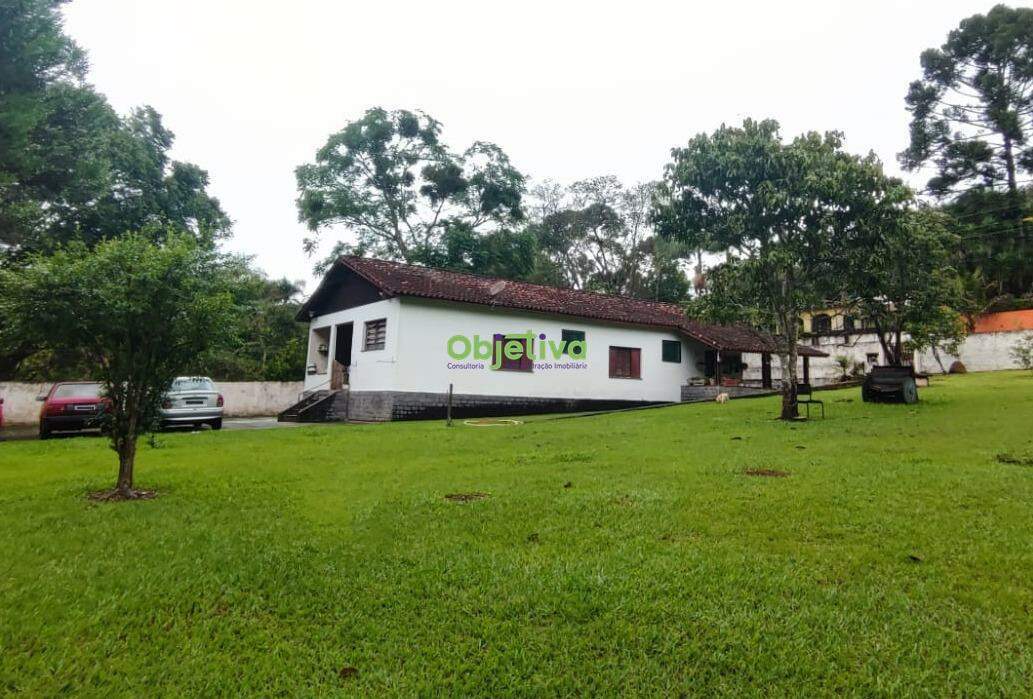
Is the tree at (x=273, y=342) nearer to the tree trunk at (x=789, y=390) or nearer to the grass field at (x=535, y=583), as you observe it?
the grass field at (x=535, y=583)

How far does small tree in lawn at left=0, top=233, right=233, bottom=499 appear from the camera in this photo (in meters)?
5.41

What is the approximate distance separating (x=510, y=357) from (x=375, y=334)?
460 cm

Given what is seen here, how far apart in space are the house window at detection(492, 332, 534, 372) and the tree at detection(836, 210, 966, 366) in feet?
32.4

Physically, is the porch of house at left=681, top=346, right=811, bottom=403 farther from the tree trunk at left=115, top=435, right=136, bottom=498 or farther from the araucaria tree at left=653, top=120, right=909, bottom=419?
the tree trunk at left=115, top=435, right=136, bottom=498

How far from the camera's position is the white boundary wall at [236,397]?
19484 millimetres

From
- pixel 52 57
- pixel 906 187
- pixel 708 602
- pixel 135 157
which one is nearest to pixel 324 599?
pixel 708 602

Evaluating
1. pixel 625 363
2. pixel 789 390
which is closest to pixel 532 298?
pixel 625 363

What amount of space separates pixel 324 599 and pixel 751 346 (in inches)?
931

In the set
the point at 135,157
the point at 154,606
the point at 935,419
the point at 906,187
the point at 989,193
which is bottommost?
the point at 154,606

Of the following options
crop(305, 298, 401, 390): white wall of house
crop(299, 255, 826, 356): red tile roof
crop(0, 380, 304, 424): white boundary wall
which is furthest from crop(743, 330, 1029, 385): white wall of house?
crop(0, 380, 304, 424): white boundary wall

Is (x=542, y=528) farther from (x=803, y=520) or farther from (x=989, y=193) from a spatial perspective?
(x=989, y=193)

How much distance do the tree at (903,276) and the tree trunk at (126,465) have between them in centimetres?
1326

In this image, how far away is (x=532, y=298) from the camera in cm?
2080

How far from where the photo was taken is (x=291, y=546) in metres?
3.93
